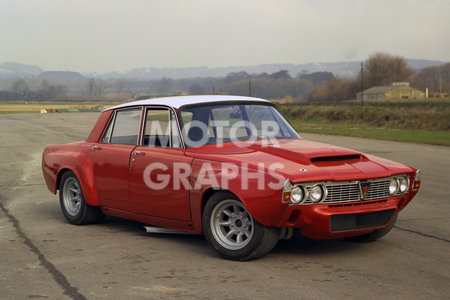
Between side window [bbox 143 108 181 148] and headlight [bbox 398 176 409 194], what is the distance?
88.5 inches

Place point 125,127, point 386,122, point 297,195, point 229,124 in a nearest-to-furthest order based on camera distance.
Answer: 1. point 297,195
2. point 229,124
3. point 125,127
4. point 386,122

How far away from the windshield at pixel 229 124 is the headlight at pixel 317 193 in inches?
55.2

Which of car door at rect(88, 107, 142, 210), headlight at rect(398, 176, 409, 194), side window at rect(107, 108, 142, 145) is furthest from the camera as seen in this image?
side window at rect(107, 108, 142, 145)

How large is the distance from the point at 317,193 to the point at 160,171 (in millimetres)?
1795

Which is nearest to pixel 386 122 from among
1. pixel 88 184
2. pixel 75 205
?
pixel 75 205

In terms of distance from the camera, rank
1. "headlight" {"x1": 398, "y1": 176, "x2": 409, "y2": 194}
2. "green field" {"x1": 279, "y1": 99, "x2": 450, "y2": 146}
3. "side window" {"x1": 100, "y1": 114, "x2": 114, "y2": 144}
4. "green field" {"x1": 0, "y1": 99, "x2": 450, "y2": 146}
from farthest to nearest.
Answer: "green field" {"x1": 279, "y1": 99, "x2": 450, "y2": 146}
"green field" {"x1": 0, "y1": 99, "x2": 450, "y2": 146}
"side window" {"x1": 100, "y1": 114, "x2": 114, "y2": 144}
"headlight" {"x1": 398, "y1": 176, "x2": 409, "y2": 194}

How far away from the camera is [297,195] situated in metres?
5.31

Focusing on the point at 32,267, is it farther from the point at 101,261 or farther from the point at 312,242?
the point at 312,242

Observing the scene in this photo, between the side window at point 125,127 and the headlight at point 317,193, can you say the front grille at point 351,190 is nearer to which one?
the headlight at point 317,193

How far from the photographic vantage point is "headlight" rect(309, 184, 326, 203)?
211 inches

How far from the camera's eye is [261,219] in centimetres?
539

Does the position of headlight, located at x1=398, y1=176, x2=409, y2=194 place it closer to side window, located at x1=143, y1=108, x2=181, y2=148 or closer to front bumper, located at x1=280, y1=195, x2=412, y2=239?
front bumper, located at x1=280, y1=195, x2=412, y2=239

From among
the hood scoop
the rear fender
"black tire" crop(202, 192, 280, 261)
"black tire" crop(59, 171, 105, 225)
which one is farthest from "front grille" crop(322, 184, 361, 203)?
"black tire" crop(59, 171, 105, 225)

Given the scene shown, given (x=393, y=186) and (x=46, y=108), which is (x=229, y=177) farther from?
(x=46, y=108)
